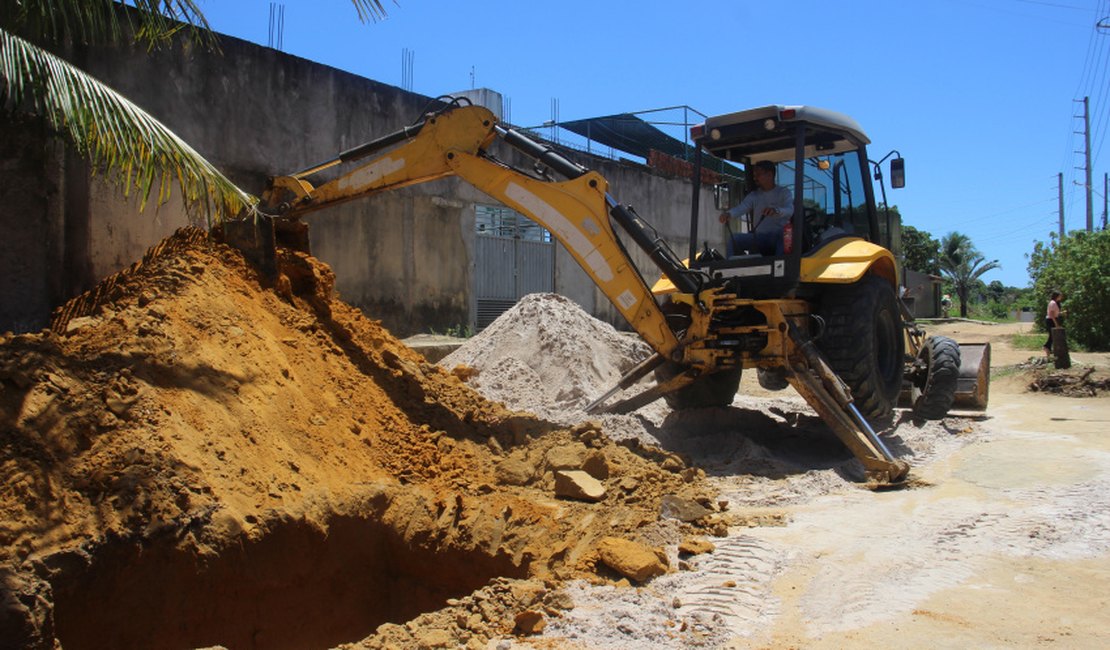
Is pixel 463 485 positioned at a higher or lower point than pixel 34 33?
lower

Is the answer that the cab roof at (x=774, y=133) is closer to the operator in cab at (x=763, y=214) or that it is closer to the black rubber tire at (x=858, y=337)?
the operator in cab at (x=763, y=214)

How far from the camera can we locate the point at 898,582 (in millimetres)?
4254

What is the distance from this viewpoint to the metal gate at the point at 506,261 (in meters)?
14.2

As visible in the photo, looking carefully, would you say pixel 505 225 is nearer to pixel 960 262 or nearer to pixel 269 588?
pixel 269 588

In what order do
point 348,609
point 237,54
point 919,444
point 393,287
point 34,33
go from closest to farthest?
point 348,609 < point 34,33 < point 919,444 < point 237,54 < point 393,287

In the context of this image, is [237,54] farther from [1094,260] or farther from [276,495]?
[1094,260]

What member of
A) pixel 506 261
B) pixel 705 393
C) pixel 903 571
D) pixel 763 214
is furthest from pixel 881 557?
pixel 506 261

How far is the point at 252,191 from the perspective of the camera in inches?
422

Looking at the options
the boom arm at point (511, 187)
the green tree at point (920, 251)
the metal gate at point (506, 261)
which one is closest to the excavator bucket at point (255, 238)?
the boom arm at point (511, 187)

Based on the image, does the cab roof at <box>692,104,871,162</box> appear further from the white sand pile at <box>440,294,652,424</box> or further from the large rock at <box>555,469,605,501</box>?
the large rock at <box>555,469,605,501</box>

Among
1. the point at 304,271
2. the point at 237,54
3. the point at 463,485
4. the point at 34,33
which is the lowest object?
the point at 463,485

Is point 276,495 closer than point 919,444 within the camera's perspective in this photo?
Yes

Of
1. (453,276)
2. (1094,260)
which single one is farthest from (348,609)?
(1094,260)

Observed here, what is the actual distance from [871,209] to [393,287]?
6.54 metres
